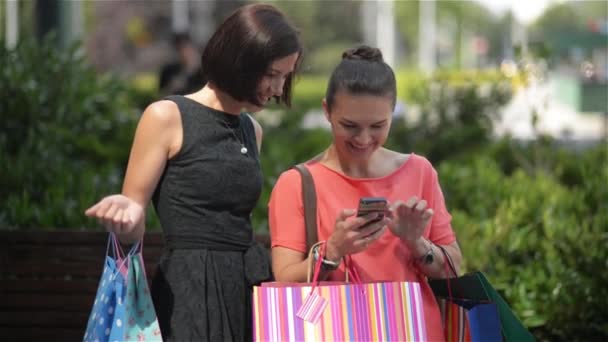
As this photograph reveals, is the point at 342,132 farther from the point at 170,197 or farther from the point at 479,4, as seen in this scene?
the point at 479,4

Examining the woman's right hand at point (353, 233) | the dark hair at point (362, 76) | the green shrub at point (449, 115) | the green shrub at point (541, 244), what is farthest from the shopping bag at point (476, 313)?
the green shrub at point (449, 115)

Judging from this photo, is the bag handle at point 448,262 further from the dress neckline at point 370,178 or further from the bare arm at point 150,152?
the bare arm at point 150,152

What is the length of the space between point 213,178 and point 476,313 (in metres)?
0.80

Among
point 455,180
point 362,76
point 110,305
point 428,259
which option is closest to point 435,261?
point 428,259

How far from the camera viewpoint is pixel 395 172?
9.98 ft

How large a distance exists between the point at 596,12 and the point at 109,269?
3779 inches

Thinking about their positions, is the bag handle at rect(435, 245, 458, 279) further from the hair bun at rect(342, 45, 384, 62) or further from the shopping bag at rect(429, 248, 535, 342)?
the hair bun at rect(342, 45, 384, 62)

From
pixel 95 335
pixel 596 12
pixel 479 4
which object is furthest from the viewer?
pixel 596 12

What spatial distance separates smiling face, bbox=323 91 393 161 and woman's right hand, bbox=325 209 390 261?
0.78 ft

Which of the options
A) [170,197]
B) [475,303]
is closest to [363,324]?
[475,303]

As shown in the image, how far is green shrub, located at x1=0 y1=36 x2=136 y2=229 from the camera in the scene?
5160 millimetres

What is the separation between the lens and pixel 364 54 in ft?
10.2

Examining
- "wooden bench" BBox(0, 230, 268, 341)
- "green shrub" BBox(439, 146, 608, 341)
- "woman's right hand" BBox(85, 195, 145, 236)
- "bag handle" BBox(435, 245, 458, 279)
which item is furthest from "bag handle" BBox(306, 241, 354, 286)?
"green shrub" BBox(439, 146, 608, 341)

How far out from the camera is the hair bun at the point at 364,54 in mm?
3088
